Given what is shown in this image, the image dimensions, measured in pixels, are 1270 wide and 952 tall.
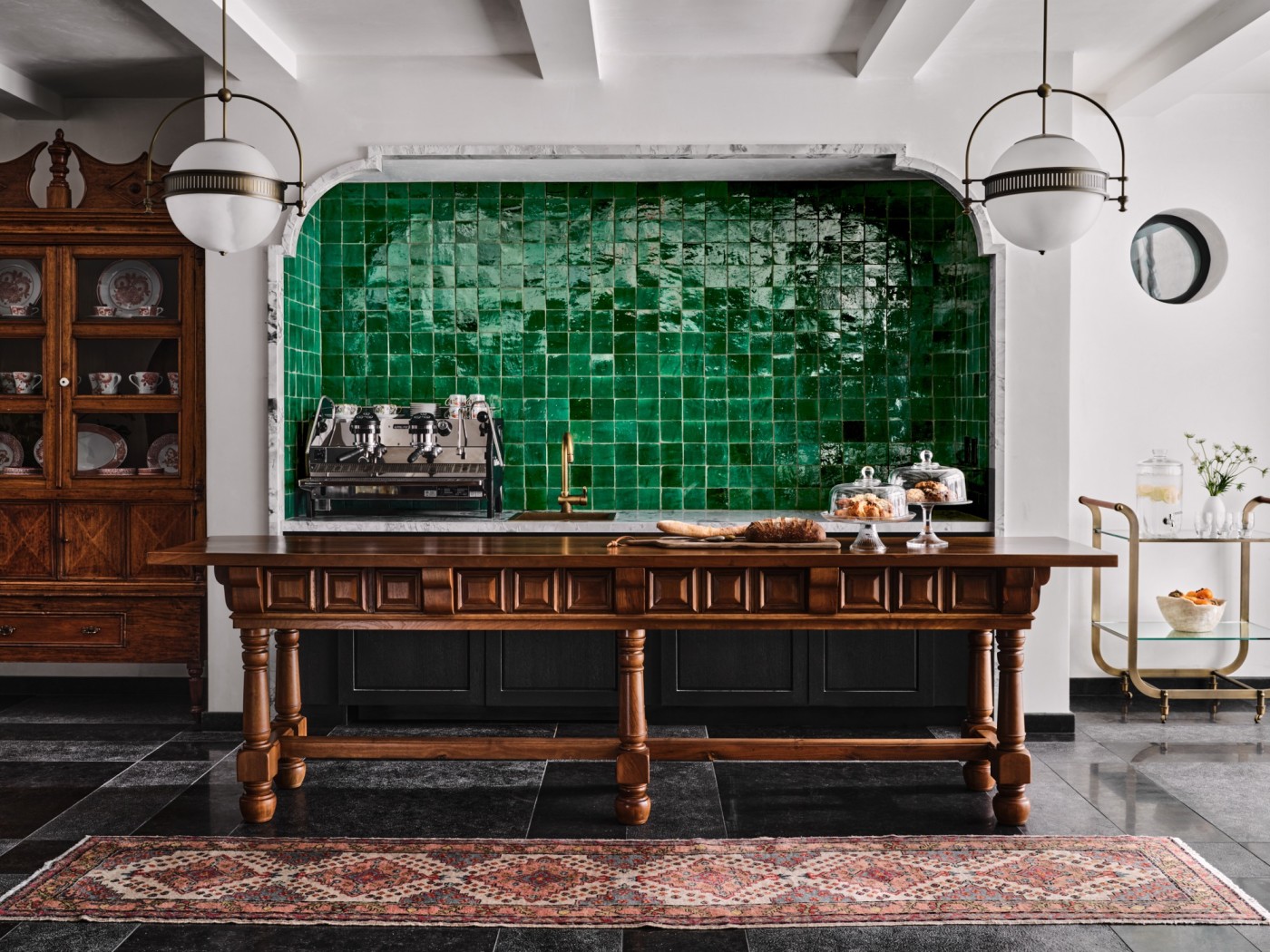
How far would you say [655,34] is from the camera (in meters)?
4.38

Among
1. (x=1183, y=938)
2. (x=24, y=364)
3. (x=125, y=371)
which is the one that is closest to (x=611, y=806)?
(x=1183, y=938)

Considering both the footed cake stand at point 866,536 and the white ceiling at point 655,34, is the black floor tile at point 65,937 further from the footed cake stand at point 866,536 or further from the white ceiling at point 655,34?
the white ceiling at point 655,34

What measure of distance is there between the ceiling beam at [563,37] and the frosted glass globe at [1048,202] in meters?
1.72

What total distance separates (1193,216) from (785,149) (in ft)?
6.78

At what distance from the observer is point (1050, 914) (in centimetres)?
279

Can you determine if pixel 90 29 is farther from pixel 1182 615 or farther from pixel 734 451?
pixel 1182 615

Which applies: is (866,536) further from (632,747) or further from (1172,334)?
(1172,334)

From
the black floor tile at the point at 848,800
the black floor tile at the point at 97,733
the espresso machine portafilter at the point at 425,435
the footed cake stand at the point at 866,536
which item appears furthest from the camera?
the espresso machine portafilter at the point at 425,435

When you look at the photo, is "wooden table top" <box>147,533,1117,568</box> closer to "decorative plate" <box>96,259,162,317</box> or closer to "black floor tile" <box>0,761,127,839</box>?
"black floor tile" <box>0,761,127,839</box>

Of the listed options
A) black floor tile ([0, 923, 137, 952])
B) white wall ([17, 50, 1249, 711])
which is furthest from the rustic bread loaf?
black floor tile ([0, 923, 137, 952])

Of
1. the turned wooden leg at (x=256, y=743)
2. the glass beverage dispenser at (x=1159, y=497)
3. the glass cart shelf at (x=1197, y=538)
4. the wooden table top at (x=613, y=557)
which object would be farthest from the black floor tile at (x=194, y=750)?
the glass beverage dispenser at (x=1159, y=497)

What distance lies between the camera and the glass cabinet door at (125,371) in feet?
15.9

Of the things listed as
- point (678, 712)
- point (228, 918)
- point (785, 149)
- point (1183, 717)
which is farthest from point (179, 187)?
point (1183, 717)

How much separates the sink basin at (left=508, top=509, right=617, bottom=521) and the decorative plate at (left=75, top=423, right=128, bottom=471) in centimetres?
180
